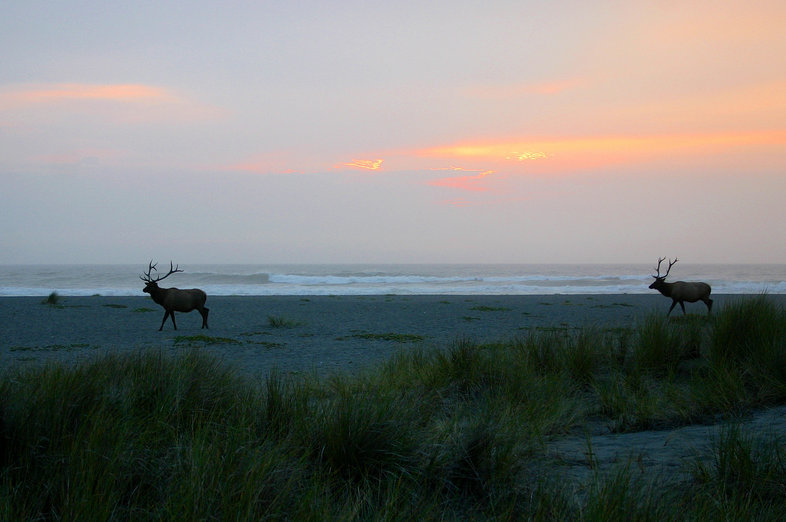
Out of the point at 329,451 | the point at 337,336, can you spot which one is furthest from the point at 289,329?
the point at 329,451

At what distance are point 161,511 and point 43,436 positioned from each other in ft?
4.37

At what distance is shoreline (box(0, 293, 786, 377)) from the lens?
424 inches

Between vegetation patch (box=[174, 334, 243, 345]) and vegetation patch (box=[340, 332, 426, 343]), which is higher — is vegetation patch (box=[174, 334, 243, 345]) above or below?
above

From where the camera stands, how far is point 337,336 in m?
14.8

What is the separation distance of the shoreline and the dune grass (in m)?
2.25

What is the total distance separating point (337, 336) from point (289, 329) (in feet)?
6.98

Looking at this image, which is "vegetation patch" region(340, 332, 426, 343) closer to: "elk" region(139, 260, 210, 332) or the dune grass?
"elk" region(139, 260, 210, 332)

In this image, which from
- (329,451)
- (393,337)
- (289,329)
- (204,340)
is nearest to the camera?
(329,451)

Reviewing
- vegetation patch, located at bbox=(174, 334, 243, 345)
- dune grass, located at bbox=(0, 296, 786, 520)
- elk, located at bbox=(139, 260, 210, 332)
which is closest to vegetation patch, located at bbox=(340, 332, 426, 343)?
vegetation patch, located at bbox=(174, 334, 243, 345)

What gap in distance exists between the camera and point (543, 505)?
3268mm

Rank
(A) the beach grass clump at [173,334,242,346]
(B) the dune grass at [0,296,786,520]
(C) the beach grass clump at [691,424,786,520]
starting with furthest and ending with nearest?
(A) the beach grass clump at [173,334,242,346] < (C) the beach grass clump at [691,424,786,520] < (B) the dune grass at [0,296,786,520]

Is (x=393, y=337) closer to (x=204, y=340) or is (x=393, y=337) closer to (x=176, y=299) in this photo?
(x=204, y=340)

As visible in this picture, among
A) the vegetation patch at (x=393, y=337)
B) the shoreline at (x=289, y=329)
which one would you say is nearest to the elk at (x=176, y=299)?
the shoreline at (x=289, y=329)

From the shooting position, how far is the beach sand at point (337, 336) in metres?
4.71
